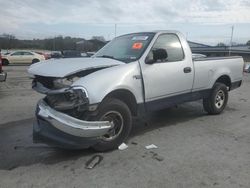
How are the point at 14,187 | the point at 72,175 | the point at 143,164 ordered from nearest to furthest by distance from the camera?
the point at 14,187, the point at 72,175, the point at 143,164

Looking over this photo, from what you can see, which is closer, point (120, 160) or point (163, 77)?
point (120, 160)

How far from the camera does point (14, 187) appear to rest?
4055 millimetres

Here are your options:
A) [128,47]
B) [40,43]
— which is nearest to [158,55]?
[128,47]

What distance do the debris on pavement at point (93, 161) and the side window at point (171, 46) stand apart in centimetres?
243

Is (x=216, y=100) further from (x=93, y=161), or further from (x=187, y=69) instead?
(x=93, y=161)

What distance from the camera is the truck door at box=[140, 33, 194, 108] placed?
234 inches

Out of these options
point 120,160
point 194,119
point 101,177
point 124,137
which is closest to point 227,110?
point 194,119

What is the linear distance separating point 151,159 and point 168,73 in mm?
1983

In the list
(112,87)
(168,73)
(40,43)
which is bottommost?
(112,87)

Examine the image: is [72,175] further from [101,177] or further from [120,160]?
[120,160]

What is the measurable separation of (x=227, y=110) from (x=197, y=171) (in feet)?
14.8

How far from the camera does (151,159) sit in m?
4.93

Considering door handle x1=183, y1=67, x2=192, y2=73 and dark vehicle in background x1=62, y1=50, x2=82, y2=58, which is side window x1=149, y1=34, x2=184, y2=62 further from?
dark vehicle in background x1=62, y1=50, x2=82, y2=58

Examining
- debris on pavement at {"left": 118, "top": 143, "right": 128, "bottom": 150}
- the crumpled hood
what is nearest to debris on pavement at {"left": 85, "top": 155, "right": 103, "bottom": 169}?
debris on pavement at {"left": 118, "top": 143, "right": 128, "bottom": 150}
